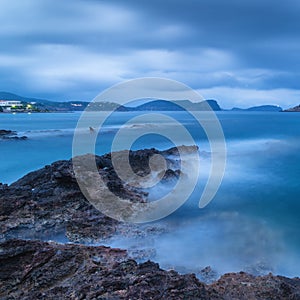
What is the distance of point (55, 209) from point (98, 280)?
16.3ft

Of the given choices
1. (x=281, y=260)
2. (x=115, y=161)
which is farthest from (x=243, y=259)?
(x=115, y=161)

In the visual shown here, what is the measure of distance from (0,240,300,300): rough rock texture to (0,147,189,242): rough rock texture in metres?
1.87

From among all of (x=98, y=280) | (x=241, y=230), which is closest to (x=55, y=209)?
(x=98, y=280)

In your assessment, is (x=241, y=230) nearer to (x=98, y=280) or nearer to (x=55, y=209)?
(x=55, y=209)

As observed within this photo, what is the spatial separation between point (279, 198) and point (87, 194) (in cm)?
861

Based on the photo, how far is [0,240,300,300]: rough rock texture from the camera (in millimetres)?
5203

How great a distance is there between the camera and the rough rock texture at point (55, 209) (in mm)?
8922

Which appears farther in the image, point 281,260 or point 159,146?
point 159,146

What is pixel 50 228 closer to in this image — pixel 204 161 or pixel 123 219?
pixel 123 219

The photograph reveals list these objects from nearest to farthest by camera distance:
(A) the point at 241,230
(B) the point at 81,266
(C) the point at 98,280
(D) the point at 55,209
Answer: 1. (C) the point at 98,280
2. (B) the point at 81,266
3. (D) the point at 55,209
4. (A) the point at 241,230

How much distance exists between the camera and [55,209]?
10.0 m

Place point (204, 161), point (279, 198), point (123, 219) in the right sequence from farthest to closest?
point (204, 161) < point (279, 198) < point (123, 219)

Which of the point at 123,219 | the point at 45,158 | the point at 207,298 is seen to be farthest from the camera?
the point at 45,158

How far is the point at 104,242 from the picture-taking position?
8680 millimetres
